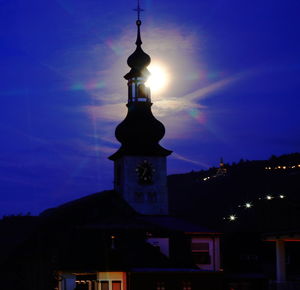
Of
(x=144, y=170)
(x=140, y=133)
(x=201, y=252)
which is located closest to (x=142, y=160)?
(x=144, y=170)

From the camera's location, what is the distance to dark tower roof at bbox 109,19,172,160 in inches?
2758

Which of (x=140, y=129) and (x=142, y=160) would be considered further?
(x=142, y=160)

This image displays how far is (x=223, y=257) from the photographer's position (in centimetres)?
5828

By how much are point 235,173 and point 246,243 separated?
290ft

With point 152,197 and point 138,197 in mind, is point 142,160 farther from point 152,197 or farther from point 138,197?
point 152,197

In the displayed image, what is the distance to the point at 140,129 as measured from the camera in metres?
70.0

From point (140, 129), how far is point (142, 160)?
2.85 m

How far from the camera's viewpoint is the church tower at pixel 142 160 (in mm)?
70125

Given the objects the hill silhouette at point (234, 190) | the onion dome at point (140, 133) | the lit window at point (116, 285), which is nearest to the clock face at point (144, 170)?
the onion dome at point (140, 133)

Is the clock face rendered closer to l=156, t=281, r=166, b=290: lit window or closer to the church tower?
the church tower

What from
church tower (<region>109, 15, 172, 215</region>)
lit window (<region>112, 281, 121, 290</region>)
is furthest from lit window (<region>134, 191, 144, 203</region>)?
lit window (<region>112, 281, 121, 290</region>)

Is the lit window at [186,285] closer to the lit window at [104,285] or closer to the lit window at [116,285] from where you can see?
the lit window at [116,285]

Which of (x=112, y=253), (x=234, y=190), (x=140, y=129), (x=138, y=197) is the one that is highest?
(x=234, y=190)

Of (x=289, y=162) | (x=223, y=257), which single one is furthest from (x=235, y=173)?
(x=223, y=257)
